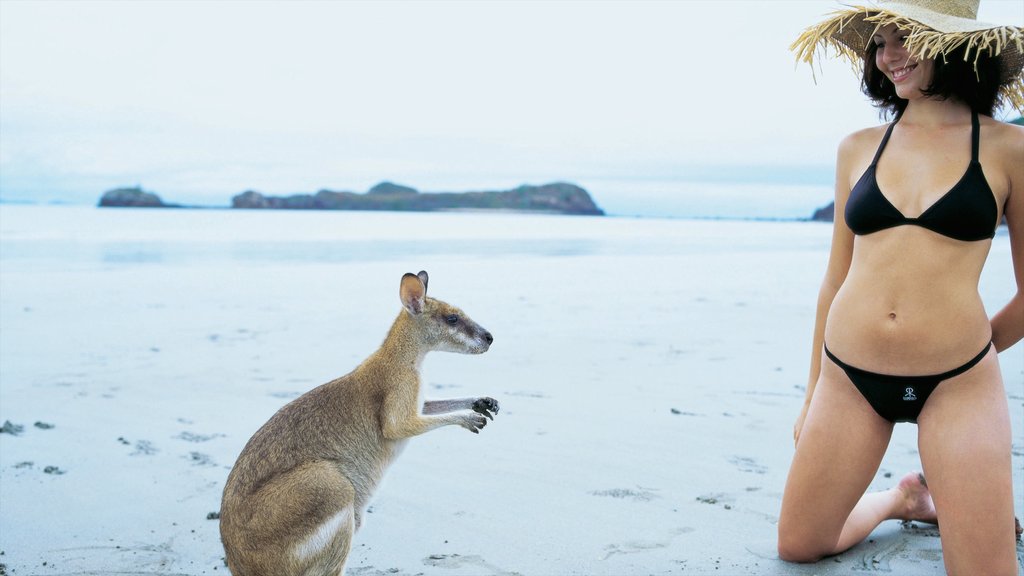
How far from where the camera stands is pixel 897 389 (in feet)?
9.33

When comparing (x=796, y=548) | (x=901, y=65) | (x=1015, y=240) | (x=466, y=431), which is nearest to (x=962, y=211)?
(x=1015, y=240)

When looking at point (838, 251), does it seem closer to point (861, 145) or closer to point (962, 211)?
point (861, 145)

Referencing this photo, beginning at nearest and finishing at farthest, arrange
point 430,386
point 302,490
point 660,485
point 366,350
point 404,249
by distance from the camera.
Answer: point 302,490, point 660,485, point 430,386, point 366,350, point 404,249

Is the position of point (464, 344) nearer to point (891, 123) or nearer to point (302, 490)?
point (302, 490)

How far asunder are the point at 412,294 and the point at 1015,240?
2.03 m

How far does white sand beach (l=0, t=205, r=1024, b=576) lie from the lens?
127 inches

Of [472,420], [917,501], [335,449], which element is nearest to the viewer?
[335,449]

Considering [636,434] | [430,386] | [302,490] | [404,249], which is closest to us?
[302,490]

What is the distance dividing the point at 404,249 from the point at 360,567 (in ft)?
50.6

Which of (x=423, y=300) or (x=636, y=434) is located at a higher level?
(x=423, y=300)

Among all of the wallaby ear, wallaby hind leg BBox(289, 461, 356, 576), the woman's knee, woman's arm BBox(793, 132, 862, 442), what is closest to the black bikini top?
woman's arm BBox(793, 132, 862, 442)

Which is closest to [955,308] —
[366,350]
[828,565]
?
[828,565]

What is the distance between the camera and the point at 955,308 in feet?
9.08

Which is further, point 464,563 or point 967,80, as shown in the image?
point 464,563
